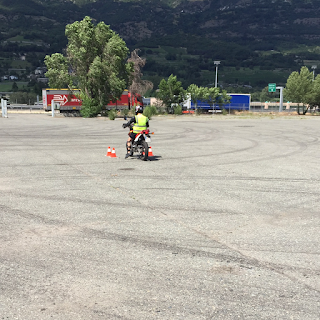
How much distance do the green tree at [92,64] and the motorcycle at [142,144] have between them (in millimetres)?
35590

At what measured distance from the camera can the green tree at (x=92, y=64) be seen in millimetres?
49375

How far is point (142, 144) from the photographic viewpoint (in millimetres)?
14547

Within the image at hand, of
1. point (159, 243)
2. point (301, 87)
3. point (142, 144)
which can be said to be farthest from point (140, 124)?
point (301, 87)

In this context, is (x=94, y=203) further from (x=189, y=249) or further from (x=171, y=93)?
(x=171, y=93)

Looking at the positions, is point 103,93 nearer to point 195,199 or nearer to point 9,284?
point 195,199

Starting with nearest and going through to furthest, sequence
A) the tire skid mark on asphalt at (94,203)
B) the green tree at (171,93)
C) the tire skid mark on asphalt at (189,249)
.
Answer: the tire skid mark on asphalt at (189,249) → the tire skid mark on asphalt at (94,203) → the green tree at (171,93)

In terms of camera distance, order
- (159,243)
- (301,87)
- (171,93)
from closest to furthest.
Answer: (159,243) → (171,93) → (301,87)

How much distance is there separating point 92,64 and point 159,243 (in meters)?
45.4

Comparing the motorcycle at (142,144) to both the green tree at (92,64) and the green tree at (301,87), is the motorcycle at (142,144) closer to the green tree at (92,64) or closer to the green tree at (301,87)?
the green tree at (92,64)

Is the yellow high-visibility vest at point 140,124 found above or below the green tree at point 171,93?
below

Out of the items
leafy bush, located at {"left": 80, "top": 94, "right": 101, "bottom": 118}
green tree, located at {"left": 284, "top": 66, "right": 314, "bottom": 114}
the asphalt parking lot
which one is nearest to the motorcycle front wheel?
the asphalt parking lot

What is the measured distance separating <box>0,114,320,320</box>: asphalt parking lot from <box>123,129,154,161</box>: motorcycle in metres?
1.96

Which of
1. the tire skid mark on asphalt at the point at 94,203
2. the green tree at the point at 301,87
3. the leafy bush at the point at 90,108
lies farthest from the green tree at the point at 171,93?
the tire skid mark on asphalt at the point at 94,203

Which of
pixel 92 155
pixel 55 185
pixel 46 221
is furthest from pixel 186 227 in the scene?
pixel 92 155
